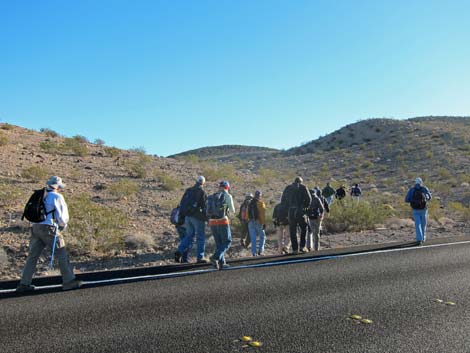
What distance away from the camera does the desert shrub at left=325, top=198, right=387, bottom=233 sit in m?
16.1

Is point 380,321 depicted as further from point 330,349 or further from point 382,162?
point 382,162

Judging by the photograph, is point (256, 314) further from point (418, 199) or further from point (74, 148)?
point (74, 148)

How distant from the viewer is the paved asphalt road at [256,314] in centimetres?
460

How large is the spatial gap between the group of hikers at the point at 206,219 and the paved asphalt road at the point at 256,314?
677 mm

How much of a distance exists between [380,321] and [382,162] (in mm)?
47030

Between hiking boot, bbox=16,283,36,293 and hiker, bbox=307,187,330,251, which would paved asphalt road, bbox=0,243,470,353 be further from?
hiker, bbox=307,187,330,251

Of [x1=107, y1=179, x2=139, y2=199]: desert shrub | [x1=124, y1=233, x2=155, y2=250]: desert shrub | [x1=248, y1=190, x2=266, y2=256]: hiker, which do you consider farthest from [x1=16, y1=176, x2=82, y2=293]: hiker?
[x1=107, y1=179, x2=139, y2=199]: desert shrub

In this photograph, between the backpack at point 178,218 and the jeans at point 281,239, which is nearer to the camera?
the backpack at point 178,218

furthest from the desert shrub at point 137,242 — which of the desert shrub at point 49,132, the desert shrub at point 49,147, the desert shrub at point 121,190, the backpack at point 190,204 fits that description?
the desert shrub at point 49,132

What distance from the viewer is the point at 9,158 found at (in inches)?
877

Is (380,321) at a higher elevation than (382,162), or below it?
below

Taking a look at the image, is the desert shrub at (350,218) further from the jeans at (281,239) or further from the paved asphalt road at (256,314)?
the paved asphalt road at (256,314)

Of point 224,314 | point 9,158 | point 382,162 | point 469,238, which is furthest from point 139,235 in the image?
point 382,162

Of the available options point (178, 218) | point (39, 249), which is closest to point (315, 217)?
point (178, 218)
